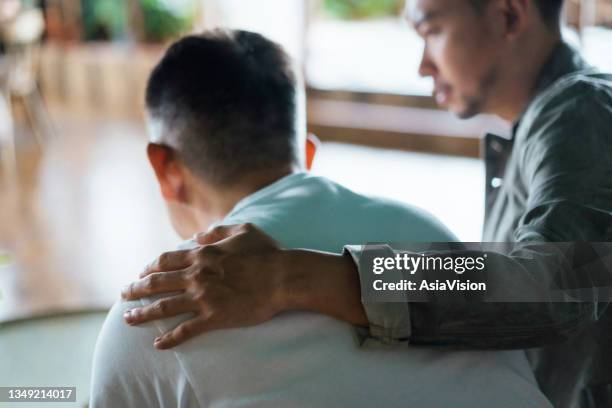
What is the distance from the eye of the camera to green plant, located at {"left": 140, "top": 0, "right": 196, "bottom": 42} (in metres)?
6.64

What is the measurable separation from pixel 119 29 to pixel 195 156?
264 inches

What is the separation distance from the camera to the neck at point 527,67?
973mm

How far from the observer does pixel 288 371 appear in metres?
0.66

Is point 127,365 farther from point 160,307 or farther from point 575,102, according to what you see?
point 575,102

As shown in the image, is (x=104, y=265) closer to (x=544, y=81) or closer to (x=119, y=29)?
(x=544, y=81)

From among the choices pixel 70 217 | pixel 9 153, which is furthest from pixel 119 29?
pixel 70 217

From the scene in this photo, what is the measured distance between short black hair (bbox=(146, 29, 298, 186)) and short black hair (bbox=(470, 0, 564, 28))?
1.14 feet

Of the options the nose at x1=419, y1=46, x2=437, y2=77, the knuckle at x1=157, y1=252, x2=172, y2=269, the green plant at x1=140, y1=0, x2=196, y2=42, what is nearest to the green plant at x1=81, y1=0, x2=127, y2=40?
the green plant at x1=140, y1=0, x2=196, y2=42

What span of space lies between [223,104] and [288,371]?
0.32 meters

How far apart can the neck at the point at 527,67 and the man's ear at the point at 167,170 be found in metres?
0.43

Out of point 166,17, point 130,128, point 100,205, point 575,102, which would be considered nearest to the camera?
point 575,102

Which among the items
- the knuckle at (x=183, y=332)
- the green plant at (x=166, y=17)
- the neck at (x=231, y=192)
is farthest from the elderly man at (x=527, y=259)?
the green plant at (x=166, y=17)

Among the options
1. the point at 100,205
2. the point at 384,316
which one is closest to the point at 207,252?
the point at 384,316

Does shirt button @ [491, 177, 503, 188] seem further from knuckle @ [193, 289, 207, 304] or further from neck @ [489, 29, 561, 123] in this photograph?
knuckle @ [193, 289, 207, 304]
